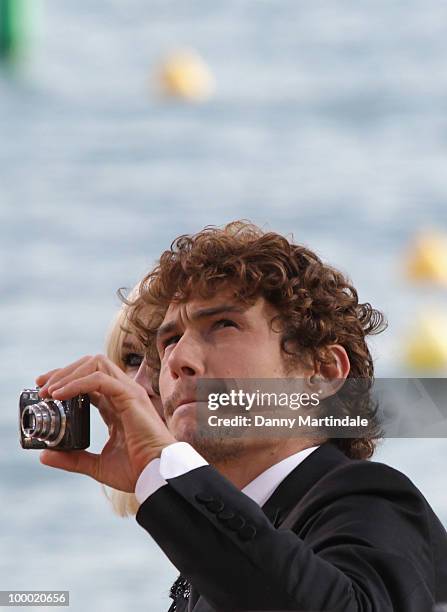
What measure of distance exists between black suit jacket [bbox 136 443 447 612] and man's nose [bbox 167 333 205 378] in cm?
17

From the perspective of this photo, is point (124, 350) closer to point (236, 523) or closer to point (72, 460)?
point (72, 460)

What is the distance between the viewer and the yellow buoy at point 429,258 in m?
8.49

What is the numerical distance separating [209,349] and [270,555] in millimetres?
308

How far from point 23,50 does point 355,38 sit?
122 inches

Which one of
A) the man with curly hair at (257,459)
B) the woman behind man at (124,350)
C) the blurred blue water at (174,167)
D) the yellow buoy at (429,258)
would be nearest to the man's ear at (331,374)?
the man with curly hair at (257,459)

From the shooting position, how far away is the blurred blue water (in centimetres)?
662

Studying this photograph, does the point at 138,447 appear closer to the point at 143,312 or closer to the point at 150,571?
the point at 143,312

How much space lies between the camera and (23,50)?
38.0 feet

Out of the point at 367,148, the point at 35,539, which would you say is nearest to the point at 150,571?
the point at 35,539

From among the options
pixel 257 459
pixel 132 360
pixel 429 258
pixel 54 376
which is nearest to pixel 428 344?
pixel 429 258

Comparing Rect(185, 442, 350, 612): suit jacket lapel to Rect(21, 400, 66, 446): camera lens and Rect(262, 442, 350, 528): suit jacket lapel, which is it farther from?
Rect(21, 400, 66, 446): camera lens

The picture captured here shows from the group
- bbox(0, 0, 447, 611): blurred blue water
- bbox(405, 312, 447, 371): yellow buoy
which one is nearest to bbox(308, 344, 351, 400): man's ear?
bbox(0, 0, 447, 611): blurred blue water

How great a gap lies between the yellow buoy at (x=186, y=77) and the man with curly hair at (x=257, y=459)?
32.6ft

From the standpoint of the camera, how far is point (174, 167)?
10.4m
